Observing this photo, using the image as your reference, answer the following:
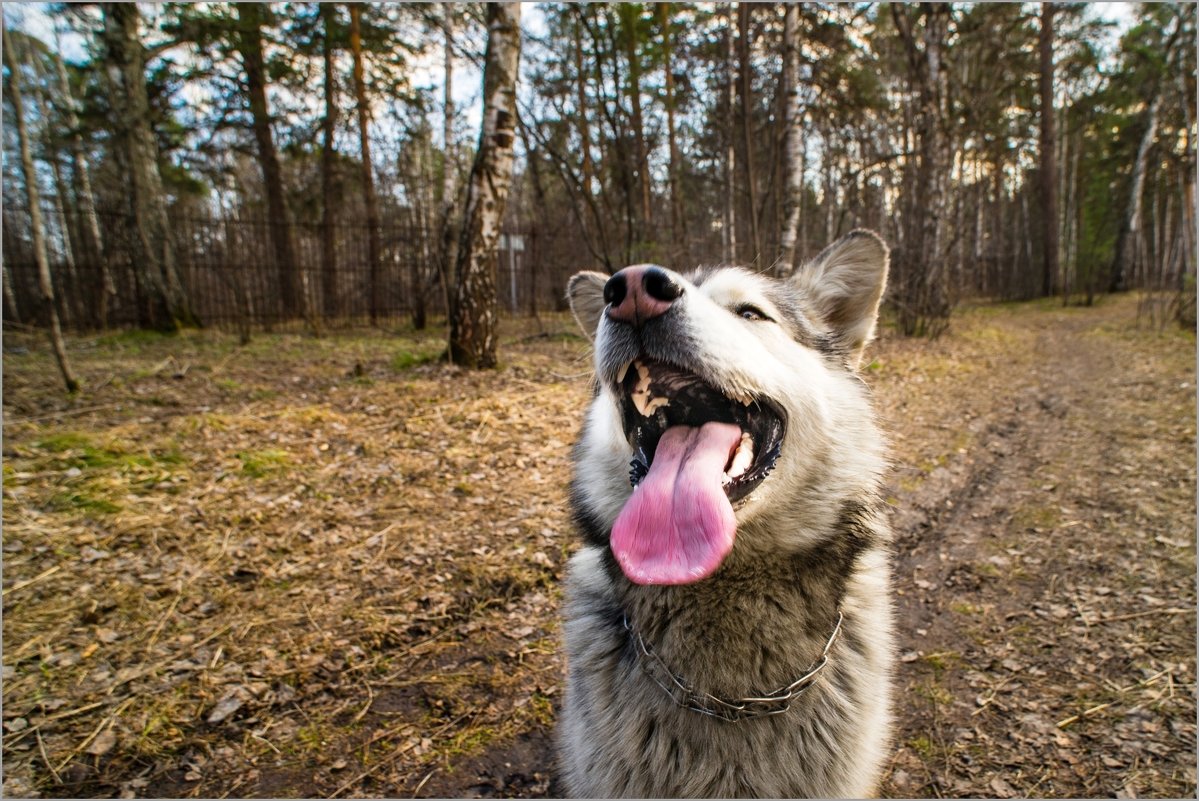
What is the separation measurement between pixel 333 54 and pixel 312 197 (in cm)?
427

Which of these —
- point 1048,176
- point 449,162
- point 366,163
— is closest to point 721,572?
point 449,162

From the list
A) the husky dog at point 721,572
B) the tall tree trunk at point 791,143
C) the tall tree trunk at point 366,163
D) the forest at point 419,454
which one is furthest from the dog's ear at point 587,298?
the tall tree trunk at point 366,163

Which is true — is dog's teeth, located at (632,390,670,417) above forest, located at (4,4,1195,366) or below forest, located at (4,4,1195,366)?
below

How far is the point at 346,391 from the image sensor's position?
7.21m

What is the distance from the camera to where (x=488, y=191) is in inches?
300

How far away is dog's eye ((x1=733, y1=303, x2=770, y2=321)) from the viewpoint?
2.18 m

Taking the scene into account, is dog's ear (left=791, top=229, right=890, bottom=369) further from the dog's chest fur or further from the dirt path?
the dog's chest fur

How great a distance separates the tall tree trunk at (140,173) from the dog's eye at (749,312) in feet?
43.9

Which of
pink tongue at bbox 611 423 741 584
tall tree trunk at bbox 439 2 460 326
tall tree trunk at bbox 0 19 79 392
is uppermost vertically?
tall tree trunk at bbox 439 2 460 326

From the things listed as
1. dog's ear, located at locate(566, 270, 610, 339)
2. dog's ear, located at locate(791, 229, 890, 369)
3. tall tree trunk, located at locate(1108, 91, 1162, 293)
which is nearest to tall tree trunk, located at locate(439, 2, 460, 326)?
dog's ear, located at locate(566, 270, 610, 339)

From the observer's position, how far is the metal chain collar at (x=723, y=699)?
1.73 metres

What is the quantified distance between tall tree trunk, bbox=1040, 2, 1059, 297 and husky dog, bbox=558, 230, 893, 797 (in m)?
28.5

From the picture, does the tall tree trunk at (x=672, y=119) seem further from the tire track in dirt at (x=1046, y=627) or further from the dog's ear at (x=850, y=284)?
the dog's ear at (x=850, y=284)

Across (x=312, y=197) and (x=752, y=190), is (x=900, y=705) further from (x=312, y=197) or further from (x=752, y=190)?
(x=312, y=197)
